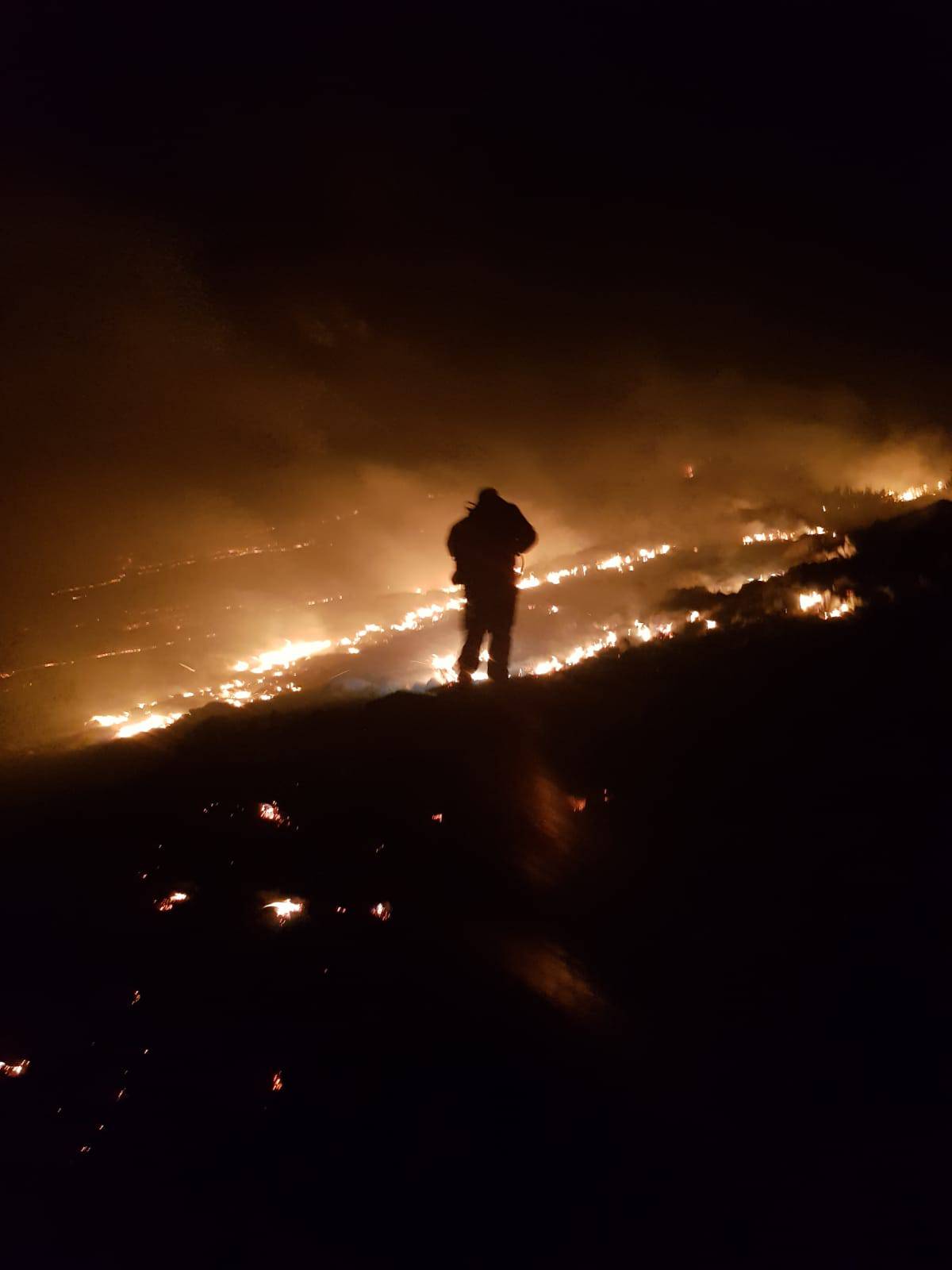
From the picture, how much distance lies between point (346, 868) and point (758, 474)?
54.8 ft

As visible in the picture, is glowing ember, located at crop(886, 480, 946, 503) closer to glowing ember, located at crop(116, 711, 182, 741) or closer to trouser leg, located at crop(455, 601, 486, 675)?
trouser leg, located at crop(455, 601, 486, 675)

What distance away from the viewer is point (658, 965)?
4.01 metres

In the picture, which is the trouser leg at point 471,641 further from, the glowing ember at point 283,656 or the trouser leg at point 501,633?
the glowing ember at point 283,656

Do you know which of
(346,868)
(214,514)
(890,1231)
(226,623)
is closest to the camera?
(890,1231)

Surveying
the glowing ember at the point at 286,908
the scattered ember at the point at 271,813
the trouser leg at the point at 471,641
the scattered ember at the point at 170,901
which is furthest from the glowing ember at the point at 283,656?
the glowing ember at the point at 286,908

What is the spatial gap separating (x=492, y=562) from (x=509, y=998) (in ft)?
18.1

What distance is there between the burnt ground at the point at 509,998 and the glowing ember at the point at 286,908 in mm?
70

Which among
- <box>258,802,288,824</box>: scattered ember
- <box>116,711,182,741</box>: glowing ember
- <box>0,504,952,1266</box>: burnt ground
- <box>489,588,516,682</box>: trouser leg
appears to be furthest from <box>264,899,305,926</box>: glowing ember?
<box>116,711,182,741</box>: glowing ember

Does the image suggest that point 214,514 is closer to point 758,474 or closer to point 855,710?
point 758,474

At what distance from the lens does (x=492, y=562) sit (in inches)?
340

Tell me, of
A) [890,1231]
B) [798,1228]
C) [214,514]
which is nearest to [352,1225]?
[798,1228]

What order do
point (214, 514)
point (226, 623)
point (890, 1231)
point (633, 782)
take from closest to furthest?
1. point (890, 1231)
2. point (633, 782)
3. point (226, 623)
4. point (214, 514)

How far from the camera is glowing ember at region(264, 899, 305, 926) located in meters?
4.39

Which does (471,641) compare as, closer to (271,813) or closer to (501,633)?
(501,633)
